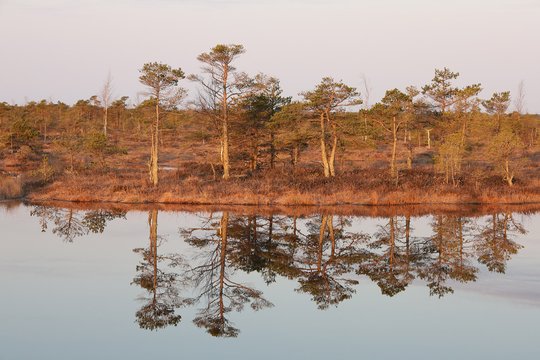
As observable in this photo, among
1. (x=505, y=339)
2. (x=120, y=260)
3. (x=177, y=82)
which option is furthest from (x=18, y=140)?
(x=505, y=339)

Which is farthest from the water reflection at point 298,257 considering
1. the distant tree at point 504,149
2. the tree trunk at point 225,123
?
the tree trunk at point 225,123

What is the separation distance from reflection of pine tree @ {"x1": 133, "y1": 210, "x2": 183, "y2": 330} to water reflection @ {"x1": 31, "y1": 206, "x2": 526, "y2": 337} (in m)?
0.03

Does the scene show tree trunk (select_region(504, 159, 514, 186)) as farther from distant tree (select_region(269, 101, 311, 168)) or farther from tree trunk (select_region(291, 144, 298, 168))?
tree trunk (select_region(291, 144, 298, 168))

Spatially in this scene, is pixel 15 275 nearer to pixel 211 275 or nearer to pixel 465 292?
A: pixel 211 275

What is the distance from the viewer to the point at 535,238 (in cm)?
2777

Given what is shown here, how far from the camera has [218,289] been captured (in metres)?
19.1

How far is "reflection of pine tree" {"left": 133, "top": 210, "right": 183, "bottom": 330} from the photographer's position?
15.5 meters

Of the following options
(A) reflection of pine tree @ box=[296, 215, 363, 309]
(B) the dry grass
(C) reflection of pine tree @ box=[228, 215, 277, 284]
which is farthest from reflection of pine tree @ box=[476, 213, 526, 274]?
(C) reflection of pine tree @ box=[228, 215, 277, 284]

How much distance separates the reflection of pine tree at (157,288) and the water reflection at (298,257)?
3 centimetres

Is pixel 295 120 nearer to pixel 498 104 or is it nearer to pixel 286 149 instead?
pixel 286 149

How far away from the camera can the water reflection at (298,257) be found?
1772 cm

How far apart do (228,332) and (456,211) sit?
2646 cm

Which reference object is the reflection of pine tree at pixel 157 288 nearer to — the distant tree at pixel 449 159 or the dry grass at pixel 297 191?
the dry grass at pixel 297 191

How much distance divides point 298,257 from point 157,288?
22.9 feet
